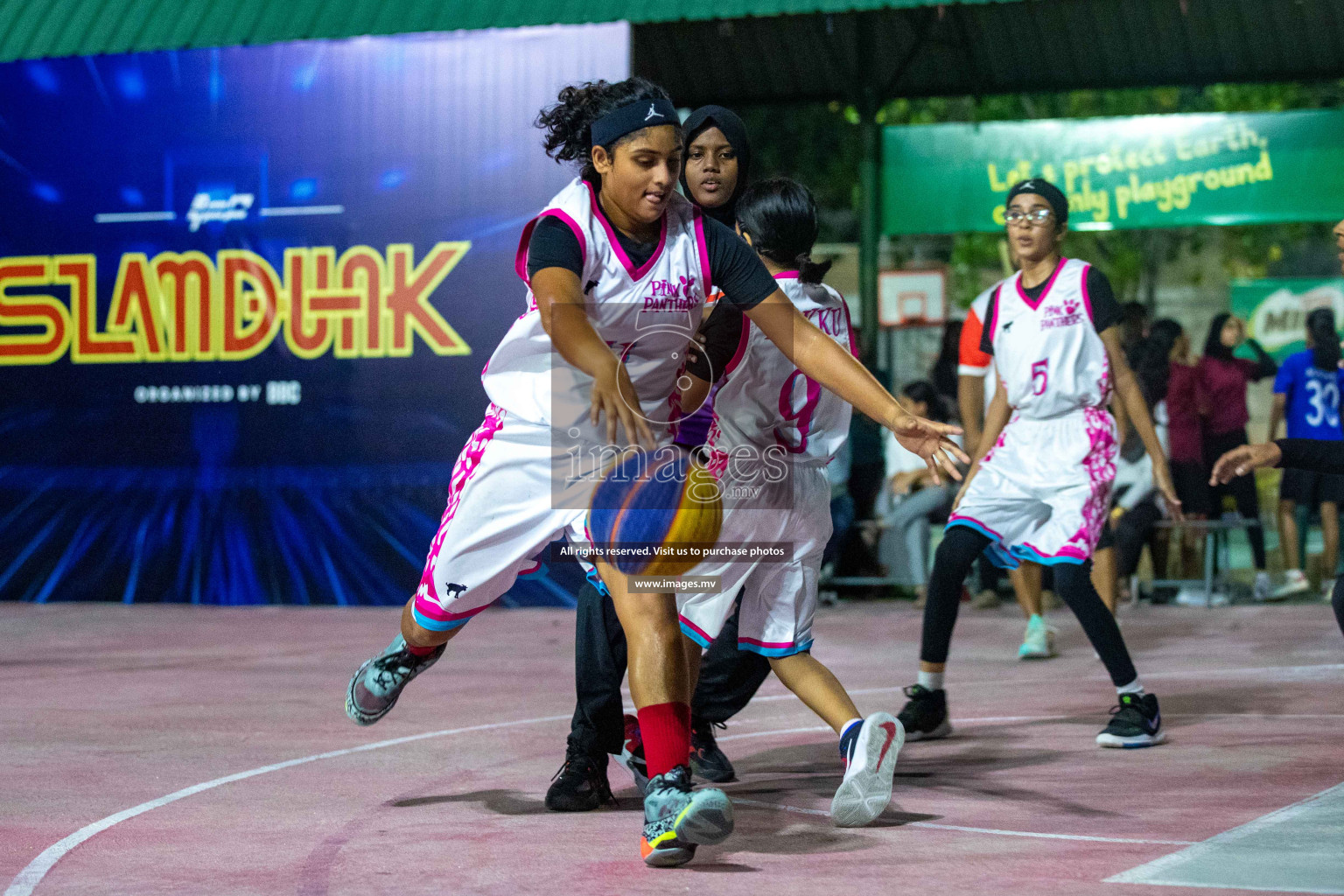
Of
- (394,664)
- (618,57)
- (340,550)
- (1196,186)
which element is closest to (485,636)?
(340,550)

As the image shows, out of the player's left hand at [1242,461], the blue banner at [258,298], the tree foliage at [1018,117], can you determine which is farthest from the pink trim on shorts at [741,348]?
the tree foliage at [1018,117]

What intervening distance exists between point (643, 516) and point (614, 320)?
519 mm

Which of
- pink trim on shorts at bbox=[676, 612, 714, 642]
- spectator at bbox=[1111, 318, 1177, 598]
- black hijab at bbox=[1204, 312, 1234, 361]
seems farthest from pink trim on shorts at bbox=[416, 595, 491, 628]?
black hijab at bbox=[1204, 312, 1234, 361]

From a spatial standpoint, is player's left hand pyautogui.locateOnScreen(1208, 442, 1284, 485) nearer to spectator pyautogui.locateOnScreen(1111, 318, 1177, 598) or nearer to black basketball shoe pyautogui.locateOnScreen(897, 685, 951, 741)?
black basketball shoe pyautogui.locateOnScreen(897, 685, 951, 741)

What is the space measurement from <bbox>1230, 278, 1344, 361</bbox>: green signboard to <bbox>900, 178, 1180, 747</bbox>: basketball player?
393 inches

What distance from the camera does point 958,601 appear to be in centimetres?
572

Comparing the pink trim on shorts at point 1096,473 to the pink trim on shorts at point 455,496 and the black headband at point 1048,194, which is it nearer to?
the black headband at point 1048,194

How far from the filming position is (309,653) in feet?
28.4

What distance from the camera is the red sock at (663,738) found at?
12.3 ft

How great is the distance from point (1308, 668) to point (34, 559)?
913cm

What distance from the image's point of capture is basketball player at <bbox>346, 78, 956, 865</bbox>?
147 inches

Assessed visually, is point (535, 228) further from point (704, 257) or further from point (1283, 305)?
point (1283, 305)

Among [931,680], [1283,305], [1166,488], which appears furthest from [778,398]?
[1283,305]

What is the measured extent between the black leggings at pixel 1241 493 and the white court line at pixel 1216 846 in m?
7.29
